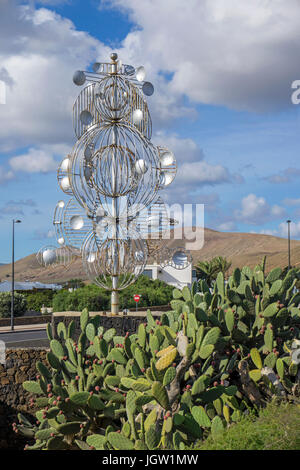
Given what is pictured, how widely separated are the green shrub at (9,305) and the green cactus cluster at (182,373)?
1027 inches

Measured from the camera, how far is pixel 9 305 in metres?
34.8

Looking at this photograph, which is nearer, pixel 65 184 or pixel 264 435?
pixel 264 435

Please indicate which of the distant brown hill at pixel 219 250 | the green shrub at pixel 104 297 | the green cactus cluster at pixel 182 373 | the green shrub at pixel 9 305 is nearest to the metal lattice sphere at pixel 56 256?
the green cactus cluster at pixel 182 373

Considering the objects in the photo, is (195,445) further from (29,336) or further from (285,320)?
(29,336)

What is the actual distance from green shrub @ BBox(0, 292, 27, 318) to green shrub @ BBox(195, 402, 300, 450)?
97.4 feet

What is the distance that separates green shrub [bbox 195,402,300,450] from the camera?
636cm

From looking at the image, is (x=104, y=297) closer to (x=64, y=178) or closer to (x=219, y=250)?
(x=64, y=178)

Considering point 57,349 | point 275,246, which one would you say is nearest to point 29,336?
point 57,349

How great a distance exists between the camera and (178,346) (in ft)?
24.9

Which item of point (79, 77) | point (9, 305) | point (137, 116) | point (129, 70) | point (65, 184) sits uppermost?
point (129, 70)

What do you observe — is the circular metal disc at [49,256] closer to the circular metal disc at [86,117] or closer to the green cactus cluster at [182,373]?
the circular metal disc at [86,117]

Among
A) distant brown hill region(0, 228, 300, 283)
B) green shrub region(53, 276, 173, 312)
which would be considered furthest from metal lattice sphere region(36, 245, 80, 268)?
distant brown hill region(0, 228, 300, 283)

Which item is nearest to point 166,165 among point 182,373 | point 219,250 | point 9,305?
point 182,373

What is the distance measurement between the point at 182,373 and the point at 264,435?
55.8 inches
